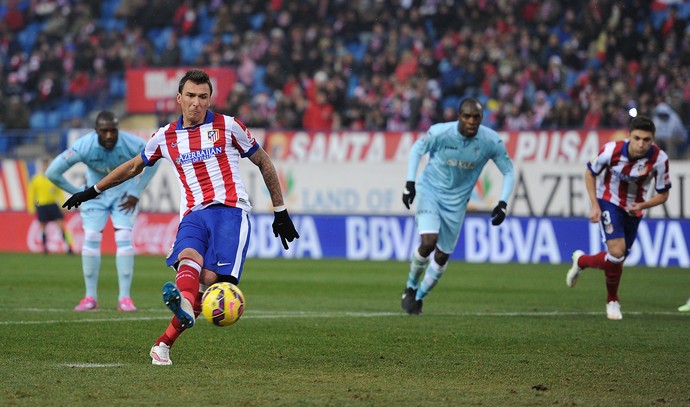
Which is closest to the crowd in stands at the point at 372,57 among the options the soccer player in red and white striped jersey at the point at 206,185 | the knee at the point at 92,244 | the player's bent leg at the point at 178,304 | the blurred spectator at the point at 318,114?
the blurred spectator at the point at 318,114

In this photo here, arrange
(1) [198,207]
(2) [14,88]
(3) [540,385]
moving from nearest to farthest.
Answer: (3) [540,385]
(1) [198,207]
(2) [14,88]

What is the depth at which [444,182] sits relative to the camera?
1373 centimetres

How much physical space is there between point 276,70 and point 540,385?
2365cm

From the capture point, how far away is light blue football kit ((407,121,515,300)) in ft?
44.2

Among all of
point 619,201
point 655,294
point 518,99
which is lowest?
point 655,294

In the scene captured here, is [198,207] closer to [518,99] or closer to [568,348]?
[568,348]

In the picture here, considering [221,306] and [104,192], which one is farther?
[104,192]

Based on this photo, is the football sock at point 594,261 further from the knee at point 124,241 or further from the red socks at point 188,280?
the red socks at point 188,280

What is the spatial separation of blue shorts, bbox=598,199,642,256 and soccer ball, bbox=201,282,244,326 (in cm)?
625

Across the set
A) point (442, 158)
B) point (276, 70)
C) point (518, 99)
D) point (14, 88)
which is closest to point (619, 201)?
point (442, 158)

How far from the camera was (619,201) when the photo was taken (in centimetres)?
1332

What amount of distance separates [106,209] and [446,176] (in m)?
3.97

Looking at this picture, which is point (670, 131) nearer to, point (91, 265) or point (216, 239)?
point (91, 265)

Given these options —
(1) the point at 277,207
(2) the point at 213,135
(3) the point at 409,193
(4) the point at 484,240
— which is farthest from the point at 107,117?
(4) the point at 484,240
